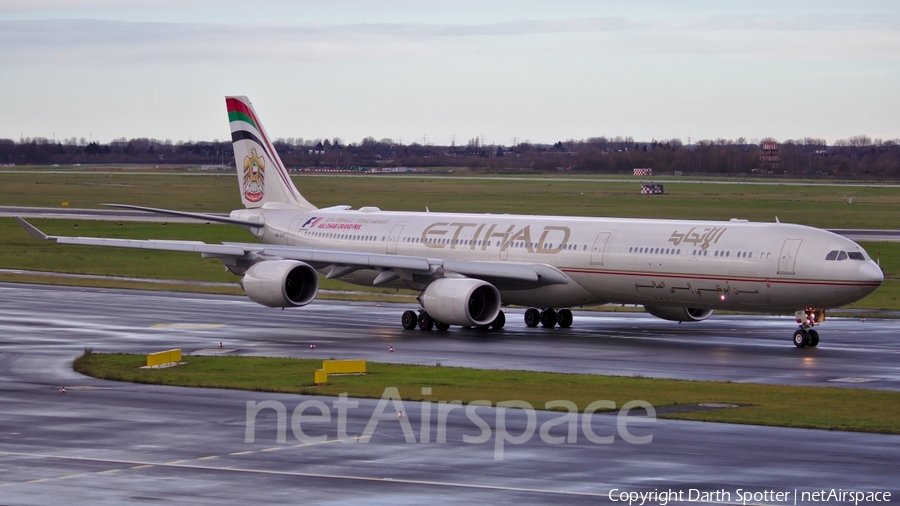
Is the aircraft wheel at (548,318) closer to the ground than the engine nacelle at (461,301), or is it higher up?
closer to the ground

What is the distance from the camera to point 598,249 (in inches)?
1668

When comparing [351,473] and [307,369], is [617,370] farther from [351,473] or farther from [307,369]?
[351,473]

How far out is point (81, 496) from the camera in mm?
17859

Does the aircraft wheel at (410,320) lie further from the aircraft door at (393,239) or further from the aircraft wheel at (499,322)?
the aircraft door at (393,239)

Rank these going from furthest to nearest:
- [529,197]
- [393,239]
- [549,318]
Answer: [529,197] → [393,239] → [549,318]

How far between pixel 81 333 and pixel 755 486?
92.3ft

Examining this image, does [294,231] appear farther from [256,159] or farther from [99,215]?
[99,215]

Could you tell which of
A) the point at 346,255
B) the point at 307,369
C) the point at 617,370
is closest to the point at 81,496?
the point at 307,369

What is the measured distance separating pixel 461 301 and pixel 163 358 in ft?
38.0

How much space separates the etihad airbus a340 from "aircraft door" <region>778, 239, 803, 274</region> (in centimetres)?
3

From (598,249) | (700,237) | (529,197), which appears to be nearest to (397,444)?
(700,237)

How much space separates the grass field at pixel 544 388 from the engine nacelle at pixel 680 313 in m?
12.9

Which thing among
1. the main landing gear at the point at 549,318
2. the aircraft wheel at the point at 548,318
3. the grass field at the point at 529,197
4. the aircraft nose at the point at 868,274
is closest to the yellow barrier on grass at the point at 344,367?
the main landing gear at the point at 549,318

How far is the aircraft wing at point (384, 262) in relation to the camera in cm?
4316
